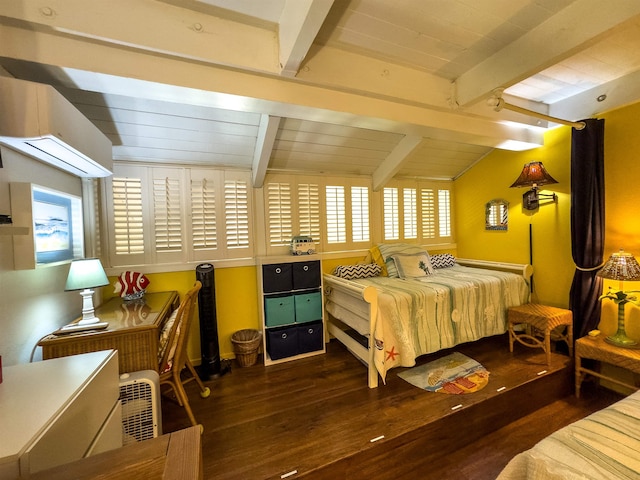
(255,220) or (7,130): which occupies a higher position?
(7,130)

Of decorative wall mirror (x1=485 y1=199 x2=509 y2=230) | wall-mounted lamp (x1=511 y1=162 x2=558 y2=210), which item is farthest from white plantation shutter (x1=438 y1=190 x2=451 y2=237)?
wall-mounted lamp (x1=511 y1=162 x2=558 y2=210)

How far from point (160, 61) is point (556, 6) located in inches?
79.6

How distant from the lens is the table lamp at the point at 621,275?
189 centimetres

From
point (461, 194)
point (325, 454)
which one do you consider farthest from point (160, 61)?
point (461, 194)

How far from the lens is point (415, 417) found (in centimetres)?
173

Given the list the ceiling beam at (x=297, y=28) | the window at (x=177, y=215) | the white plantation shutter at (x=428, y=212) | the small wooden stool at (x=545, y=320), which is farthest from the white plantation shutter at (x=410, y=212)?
the ceiling beam at (x=297, y=28)

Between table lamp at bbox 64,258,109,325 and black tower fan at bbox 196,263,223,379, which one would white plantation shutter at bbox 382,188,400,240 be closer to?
black tower fan at bbox 196,263,223,379

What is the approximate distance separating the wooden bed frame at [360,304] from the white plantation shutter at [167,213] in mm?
1584

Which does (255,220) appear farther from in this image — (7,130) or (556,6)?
(556,6)

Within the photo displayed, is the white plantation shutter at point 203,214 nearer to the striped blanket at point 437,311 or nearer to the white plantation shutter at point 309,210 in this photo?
the white plantation shutter at point 309,210

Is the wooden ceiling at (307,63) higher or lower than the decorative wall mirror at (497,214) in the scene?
higher

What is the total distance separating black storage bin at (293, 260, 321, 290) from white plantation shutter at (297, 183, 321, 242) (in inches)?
18.1

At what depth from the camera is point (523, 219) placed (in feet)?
9.63

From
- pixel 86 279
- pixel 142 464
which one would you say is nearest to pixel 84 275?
pixel 86 279
